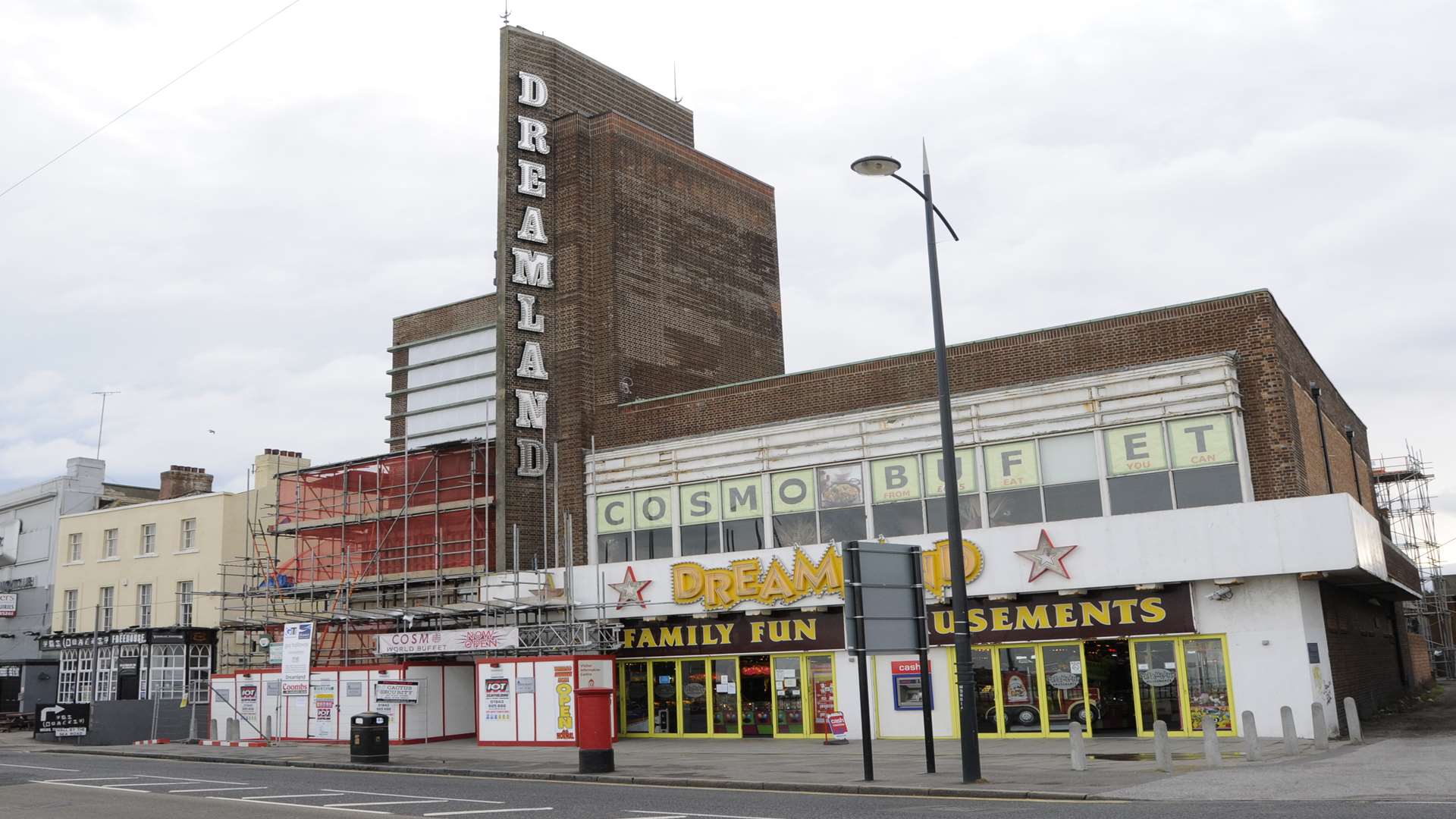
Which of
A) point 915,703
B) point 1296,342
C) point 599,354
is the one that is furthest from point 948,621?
point 599,354

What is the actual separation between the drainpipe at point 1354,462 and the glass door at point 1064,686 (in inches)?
594

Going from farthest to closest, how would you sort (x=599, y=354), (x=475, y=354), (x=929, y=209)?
(x=475, y=354) → (x=599, y=354) → (x=929, y=209)

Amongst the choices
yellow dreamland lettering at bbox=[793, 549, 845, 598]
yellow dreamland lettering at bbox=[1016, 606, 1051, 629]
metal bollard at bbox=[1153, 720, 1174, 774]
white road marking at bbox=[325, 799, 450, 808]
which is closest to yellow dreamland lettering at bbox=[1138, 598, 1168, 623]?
yellow dreamland lettering at bbox=[1016, 606, 1051, 629]

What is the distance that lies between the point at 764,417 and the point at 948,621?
744 centimetres

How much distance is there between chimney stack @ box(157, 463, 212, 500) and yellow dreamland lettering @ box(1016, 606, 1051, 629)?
40.8 meters

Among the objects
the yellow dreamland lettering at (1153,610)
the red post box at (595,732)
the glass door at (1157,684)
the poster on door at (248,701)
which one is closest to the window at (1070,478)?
the yellow dreamland lettering at (1153,610)

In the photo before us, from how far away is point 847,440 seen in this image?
2986cm

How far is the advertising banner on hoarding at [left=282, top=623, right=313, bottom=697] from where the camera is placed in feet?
98.7

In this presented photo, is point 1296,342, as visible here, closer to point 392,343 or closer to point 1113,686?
point 1113,686

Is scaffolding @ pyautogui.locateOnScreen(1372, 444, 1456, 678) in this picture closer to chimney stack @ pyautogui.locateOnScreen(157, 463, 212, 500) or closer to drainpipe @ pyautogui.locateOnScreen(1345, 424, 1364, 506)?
drainpipe @ pyautogui.locateOnScreen(1345, 424, 1364, 506)

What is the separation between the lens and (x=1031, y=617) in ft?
86.3

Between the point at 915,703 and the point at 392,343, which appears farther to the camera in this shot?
the point at 392,343

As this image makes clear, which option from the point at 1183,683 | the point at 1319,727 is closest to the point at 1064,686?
the point at 1183,683

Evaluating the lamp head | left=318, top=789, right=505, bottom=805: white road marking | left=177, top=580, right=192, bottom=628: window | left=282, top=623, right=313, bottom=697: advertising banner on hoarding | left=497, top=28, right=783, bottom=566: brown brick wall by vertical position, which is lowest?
left=318, top=789, right=505, bottom=805: white road marking
